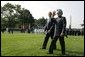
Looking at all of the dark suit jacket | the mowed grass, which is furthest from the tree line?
the dark suit jacket

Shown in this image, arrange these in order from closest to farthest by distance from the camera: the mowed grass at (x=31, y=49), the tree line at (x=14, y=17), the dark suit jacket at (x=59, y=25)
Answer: the dark suit jacket at (x=59, y=25) → the mowed grass at (x=31, y=49) → the tree line at (x=14, y=17)

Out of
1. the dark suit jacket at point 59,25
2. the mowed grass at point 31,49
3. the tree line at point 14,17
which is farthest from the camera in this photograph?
the tree line at point 14,17

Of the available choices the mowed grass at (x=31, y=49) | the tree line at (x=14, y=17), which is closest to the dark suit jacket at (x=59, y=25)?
the mowed grass at (x=31, y=49)

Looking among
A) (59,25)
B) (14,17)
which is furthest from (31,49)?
(14,17)

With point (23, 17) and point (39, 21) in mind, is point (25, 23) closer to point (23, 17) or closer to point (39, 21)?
point (23, 17)

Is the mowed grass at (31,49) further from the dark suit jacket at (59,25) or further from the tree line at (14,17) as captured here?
the tree line at (14,17)

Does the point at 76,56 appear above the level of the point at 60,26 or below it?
below

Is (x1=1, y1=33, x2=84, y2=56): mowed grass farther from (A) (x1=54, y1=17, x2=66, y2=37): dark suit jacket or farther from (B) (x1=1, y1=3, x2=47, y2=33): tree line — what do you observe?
(B) (x1=1, y1=3, x2=47, y2=33): tree line

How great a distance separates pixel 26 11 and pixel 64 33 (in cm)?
12517

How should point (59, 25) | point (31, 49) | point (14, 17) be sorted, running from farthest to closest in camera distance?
point (14, 17), point (31, 49), point (59, 25)

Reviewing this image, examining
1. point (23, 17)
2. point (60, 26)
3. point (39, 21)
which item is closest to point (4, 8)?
point (23, 17)

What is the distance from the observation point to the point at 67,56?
528 inches

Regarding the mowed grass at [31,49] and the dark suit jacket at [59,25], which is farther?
the mowed grass at [31,49]

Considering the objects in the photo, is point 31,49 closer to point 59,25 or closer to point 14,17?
point 59,25
